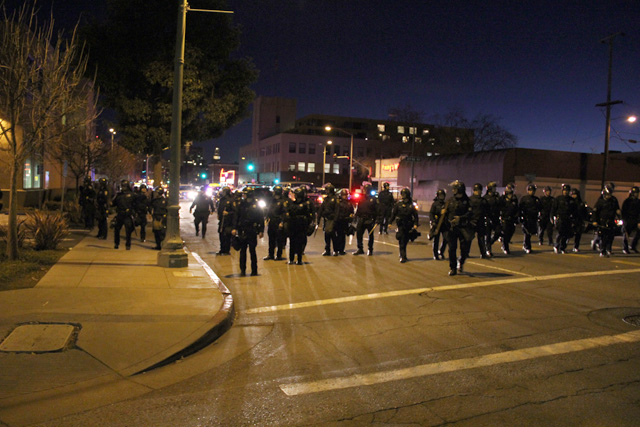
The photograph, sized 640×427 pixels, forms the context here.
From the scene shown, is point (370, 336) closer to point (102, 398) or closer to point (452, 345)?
point (452, 345)

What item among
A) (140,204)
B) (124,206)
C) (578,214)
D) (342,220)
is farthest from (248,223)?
(578,214)

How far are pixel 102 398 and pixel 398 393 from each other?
2710 millimetres

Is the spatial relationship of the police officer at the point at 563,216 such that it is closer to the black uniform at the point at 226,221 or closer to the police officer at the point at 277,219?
the police officer at the point at 277,219

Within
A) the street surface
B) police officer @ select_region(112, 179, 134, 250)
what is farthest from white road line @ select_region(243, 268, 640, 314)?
police officer @ select_region(112, 179, 134, 250)

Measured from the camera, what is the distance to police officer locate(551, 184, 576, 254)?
14586mm

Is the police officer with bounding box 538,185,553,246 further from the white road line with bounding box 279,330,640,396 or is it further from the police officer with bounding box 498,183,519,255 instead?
the white road line with bounding box 279,330,640,396

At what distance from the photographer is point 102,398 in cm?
457

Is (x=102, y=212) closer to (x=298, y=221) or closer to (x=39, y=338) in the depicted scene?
(x=298, y=221)

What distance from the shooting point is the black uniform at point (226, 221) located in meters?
11.8

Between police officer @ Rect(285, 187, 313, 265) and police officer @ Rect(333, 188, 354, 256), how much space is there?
55.3 inches

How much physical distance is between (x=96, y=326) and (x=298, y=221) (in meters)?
6.07

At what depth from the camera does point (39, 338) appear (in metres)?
5.80

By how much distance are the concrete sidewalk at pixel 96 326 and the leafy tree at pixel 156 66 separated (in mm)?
9797

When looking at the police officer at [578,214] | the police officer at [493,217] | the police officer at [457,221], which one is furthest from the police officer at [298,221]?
the police officer at [578,214]
